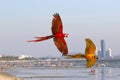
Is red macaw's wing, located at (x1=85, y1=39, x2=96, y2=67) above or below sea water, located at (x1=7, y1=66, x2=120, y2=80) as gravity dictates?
above

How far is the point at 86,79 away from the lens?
51188 mm

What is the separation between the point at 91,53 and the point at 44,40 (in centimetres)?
42

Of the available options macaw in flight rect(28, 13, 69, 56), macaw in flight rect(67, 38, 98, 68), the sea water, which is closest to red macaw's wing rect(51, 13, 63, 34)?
macaw in flight rect(28, 13, 69, 56)

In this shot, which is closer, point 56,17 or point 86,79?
point 56,17

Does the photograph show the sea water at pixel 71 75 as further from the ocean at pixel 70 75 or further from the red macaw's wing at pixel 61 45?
the red macaw's wing at pixel 61 45

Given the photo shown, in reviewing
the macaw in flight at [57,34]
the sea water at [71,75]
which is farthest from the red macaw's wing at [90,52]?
the sea water at [71,75]

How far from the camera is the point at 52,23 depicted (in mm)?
3631

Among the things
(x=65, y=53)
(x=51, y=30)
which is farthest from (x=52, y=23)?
(x=65, y=53)

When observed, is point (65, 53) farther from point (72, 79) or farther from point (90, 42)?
point (72, 79)

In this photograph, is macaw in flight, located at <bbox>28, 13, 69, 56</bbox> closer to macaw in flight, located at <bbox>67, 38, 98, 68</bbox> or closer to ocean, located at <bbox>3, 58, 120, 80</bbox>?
macaw in flight, located at <bbox>67, 38, 98, 68</bbox>

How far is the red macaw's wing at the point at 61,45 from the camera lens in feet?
11.4

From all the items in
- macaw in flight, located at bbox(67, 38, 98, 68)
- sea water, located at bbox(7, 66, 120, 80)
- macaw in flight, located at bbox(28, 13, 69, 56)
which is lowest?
sea water, located at bbox(7, 66, 120, 80)

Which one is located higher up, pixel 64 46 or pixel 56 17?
pixel 56 17

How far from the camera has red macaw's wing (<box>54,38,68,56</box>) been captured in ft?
11.4
